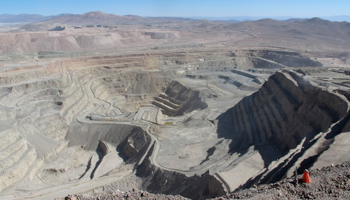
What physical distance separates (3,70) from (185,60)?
47565 mm

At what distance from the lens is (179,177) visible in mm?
24547

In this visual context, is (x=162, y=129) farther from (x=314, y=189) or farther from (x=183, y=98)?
(x=314, y=189)

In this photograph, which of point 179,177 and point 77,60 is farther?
point 77,60

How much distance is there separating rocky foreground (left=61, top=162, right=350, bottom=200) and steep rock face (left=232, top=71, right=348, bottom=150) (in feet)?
39.7

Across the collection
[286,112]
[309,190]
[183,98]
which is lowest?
[183,98]

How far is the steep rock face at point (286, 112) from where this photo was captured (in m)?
25.0

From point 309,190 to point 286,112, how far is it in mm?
20706

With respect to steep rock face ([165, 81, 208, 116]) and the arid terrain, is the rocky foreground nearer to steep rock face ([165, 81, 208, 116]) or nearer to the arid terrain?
the arid terrain

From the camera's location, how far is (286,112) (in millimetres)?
30750

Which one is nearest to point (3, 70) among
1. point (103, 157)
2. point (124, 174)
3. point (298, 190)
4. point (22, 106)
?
point (22, 106)

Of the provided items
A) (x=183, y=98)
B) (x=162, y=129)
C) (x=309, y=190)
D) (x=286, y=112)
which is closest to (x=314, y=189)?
(x=309, y=190)

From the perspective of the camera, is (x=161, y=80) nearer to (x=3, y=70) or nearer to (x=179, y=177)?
(x=3, y=70)

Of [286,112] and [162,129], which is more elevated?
[286,112]

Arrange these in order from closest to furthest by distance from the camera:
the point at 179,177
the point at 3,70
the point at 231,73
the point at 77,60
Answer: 1. the point at 179,177
2. the point at 3,70
3. the point at 77,60
4. the point at 231,73
